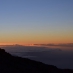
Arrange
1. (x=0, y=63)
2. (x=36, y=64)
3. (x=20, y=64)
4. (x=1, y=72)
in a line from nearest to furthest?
(x=1, y=72) < (x=0, y=63) < (x=20, y=64) < (x=36, y=64)

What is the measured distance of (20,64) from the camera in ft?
131

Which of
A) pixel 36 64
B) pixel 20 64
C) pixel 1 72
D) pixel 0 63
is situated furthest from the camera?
pixel 36 64

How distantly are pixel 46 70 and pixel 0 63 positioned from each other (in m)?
8.28

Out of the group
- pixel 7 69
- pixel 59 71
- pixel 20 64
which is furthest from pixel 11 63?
pixel 59 71

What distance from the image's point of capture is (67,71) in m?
46.0

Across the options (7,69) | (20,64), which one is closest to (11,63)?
(20,64)

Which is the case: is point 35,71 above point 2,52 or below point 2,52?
below

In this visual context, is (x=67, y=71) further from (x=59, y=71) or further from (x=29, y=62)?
(x=29, y=62)

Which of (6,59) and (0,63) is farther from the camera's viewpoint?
(6,59)

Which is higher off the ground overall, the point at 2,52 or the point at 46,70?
the point at 2,52

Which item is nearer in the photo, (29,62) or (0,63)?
(0,63)

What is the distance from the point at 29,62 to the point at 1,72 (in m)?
11.0

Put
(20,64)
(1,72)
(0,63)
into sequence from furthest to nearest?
(20,64) → (0,63) → (1,72)

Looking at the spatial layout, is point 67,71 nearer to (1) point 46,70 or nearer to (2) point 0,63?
(1) point 46,70
